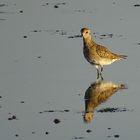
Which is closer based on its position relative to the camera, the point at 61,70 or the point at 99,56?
the point at 61,70

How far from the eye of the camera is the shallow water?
16358mm

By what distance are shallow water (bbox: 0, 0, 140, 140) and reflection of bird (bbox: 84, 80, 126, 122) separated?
0.11 meters

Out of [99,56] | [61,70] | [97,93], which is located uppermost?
[99,56]

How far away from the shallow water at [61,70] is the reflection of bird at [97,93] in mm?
114

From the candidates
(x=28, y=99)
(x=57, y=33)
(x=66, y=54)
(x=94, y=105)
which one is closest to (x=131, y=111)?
(x=94, y=105)

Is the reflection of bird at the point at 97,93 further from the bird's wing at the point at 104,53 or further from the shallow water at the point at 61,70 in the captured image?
the bird's wing at the point at 104,53

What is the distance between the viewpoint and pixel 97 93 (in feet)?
62.0

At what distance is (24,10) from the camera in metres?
29.4

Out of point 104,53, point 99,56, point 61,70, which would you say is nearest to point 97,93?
point 61,70

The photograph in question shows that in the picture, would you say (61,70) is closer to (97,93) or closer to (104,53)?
(104,53)

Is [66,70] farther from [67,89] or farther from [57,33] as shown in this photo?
[57,33]

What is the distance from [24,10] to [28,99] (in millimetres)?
11410

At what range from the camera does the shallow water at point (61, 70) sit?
16.4 metres

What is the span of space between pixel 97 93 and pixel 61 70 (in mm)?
2324
